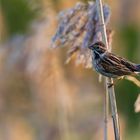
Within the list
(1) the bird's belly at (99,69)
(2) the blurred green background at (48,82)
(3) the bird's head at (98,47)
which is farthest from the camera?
(2) the blurred green background at (48,82)

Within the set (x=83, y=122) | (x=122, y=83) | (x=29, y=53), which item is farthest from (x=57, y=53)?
(x=122, y=83)

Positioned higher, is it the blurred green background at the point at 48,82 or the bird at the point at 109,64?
the blurred green background at the point at 48,82

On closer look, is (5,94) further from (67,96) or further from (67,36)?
(67,36)

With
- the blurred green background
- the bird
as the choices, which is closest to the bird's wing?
the bird

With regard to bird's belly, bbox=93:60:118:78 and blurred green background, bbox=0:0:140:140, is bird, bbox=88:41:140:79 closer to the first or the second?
bird's belly, bbox=93:60:118:78

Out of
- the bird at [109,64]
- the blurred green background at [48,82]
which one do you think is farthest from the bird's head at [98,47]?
the blurred green background at [48,82]

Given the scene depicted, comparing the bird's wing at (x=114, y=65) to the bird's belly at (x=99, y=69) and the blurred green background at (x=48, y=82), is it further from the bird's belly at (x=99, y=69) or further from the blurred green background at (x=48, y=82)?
the blurred green background at (x=48, y=82)

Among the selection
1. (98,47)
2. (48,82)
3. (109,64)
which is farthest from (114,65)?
(48,82)
